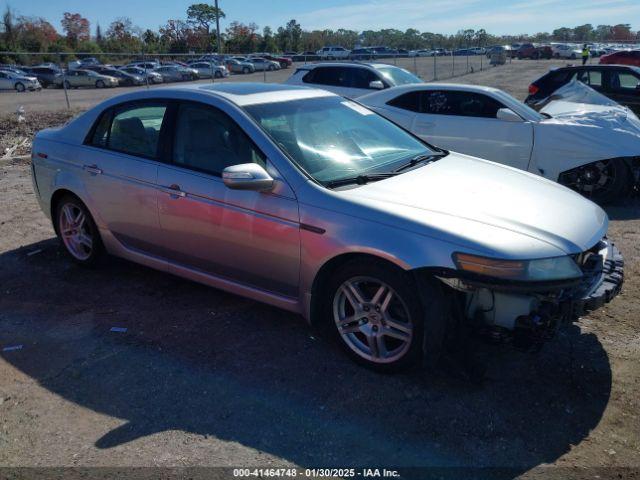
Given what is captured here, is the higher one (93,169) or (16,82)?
(16,82)

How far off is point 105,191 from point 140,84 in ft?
114

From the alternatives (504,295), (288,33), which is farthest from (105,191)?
(288,33)

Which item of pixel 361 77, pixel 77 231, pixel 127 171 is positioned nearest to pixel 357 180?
pixel 127 171

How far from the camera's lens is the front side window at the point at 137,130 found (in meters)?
4.48

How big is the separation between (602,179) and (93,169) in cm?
586

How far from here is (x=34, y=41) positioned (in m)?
60.0

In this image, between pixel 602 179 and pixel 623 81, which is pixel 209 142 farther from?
pixel 623 81

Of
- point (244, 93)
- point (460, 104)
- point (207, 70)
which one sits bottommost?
point (460, 104)

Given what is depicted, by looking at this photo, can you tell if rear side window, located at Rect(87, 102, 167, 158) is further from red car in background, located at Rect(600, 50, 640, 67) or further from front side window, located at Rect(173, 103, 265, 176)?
red car in background, located at Rect(600, 50, 640, 67)

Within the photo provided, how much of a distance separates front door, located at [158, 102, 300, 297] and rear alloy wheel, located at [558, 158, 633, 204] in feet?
15.8

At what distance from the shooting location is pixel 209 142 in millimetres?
4195

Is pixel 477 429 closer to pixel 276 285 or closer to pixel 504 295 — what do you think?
pixel 504 295

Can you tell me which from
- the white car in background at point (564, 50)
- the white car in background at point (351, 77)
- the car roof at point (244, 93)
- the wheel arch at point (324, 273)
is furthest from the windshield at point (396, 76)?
the white car in background at point (564, 50)

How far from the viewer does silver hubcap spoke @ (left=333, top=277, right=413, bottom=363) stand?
340cm
